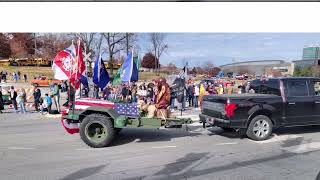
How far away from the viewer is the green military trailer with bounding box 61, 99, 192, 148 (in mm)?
7699

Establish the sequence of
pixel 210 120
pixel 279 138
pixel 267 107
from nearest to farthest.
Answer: pixel 267 107 < pixel 279 138 < pixel 210 120

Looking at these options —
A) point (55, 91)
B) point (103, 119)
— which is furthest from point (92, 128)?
point (55, 91)

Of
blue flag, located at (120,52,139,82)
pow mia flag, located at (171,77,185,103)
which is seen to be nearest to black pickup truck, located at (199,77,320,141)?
blue flag, located at (120,52,139,82)

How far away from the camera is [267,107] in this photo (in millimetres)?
8500

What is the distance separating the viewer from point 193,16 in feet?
17.5

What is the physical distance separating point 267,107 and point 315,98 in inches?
55.4

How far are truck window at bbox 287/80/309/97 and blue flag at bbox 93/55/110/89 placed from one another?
15.1 ft

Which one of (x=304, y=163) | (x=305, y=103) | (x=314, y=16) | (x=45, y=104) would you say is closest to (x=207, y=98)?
(x=305, y=103)

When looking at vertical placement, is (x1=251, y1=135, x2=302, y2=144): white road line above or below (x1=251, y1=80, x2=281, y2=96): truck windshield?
below

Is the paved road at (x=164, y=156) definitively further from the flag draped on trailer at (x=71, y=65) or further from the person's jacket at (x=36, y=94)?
the person's jacket at (x=36, y=94)

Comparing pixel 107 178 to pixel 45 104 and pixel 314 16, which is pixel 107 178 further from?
pixel 45 104

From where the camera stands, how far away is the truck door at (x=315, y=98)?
8977 mm

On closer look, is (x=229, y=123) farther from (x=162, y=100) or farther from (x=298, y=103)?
(x=298, y=103)

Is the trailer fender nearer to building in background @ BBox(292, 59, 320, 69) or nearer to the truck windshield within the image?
the truck windshield
